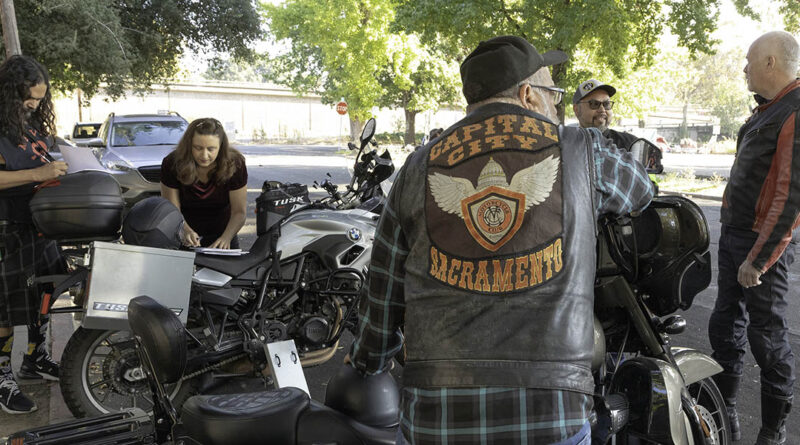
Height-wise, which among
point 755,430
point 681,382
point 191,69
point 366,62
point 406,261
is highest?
point 366,62

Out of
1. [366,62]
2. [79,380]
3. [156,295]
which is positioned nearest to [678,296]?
[156,295]

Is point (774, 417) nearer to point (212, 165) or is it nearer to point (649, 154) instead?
point (649, 154)

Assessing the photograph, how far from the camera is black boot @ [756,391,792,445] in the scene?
337cm

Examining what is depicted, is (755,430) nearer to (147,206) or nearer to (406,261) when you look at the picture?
(406,261)

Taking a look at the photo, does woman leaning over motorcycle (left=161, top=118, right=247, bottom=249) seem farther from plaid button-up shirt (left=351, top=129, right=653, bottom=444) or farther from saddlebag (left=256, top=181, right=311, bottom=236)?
plaid button-up shirt (left=351, top=129, right=653, bottom=444)

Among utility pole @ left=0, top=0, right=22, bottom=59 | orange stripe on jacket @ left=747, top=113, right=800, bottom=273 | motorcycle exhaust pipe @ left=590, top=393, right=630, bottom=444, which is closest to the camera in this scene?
motorcycle exhaust pipe @ left=590, top=393, right=630, bottom=444

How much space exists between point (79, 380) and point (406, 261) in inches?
108

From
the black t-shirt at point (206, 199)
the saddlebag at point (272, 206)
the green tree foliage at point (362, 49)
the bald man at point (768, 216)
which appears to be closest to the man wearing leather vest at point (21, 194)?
the black t-shirt at point (206, 199)

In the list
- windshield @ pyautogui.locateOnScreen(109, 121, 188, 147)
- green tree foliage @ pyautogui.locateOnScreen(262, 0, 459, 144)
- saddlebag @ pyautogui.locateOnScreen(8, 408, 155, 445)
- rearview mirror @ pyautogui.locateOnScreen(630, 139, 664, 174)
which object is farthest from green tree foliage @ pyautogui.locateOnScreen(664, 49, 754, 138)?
saddlebag @ pyautogui.locateOnScreen(8, 408, 155, 445)

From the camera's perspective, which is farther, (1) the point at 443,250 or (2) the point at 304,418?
(2) the point at 304,418

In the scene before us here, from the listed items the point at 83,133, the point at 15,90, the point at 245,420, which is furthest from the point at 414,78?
the point at 245,420

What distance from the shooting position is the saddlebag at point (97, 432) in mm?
1899

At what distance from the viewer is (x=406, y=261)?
1.59 m

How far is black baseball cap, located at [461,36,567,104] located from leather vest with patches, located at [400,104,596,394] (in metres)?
0.07
